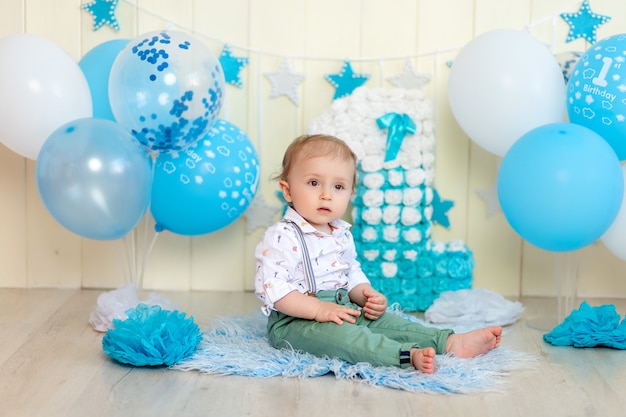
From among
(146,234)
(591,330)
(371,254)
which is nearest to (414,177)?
(371,254)

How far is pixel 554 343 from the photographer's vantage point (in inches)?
85.8

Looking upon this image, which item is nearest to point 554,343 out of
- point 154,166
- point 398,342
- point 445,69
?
point 398,342

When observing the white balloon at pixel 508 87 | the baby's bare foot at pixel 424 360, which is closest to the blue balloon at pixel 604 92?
the white balloon at pixel 508 87

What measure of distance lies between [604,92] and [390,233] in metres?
Answer: 0.72

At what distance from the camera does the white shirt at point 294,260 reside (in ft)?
6.51

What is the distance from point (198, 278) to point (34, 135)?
781mm

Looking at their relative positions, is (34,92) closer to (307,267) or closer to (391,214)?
(307,267)

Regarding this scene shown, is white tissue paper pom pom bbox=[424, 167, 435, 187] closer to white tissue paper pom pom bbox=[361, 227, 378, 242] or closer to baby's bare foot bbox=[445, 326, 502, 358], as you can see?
white tissue paper pom pom bbox=[361, 227, 378, 242]

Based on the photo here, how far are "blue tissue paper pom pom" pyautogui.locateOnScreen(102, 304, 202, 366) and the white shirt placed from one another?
7.7 inches

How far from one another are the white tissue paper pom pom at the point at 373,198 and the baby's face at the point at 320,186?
47 centimetres

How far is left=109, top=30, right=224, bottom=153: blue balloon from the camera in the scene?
2.16 meters

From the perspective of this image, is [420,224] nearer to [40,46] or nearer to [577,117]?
[577,117]

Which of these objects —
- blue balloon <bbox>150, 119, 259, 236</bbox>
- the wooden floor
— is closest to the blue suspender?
the wooden floor

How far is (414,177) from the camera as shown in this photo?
2.54 m
